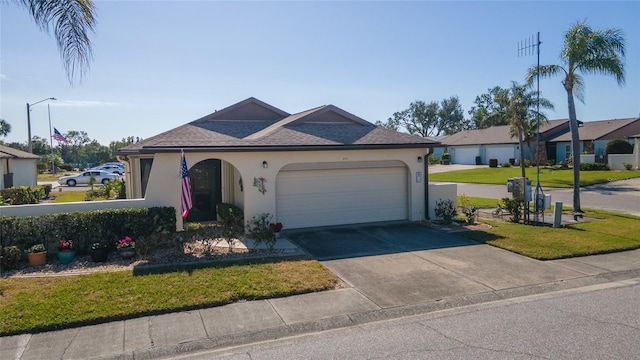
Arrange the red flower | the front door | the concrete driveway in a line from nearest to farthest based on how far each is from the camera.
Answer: the concrete driveway, the red flower, the front door

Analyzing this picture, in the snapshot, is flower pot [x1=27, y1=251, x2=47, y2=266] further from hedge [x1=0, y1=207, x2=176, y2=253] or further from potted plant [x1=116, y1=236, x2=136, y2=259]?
potted plant [x1=116, y1=236, x2=136, y2=259]

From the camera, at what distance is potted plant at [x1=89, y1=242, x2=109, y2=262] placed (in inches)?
371

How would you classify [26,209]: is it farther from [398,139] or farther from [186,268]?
[398,139]

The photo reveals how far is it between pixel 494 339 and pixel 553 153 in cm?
4408

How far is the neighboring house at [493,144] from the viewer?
146 feet

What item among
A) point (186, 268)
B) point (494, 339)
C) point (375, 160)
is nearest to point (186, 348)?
point (186, 268)

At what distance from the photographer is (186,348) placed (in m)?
5.73

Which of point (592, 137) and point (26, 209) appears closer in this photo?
point (26, 209)

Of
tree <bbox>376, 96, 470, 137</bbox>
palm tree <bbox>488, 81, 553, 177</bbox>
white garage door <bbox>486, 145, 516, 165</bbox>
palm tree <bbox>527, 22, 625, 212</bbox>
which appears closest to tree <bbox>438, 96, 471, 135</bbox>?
tree <bbox>376, 96, 470, 137</bbox>

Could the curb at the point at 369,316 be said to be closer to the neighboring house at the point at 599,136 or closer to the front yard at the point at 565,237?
the front yard at the point at 565,237

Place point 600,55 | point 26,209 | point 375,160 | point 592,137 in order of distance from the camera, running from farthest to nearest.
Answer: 1. point 592,137
2. point 600,55
3. point 375,160
4. point 26,209

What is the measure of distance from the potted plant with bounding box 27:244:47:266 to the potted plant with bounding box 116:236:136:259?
1505 millimetres

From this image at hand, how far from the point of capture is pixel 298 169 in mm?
13398

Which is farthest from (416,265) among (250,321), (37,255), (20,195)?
(20,195)
